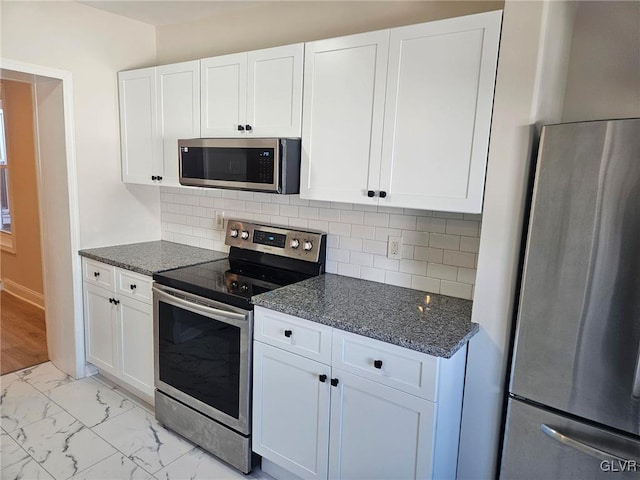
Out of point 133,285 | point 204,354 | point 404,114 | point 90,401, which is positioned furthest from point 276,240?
point 90,401

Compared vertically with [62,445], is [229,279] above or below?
above

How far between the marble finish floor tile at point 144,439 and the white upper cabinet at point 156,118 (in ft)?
4.82

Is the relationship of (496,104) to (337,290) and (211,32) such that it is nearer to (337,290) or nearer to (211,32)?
(337,290)

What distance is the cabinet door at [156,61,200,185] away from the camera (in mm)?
2605

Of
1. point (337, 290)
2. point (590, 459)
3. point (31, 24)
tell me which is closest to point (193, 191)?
point (31, 24)

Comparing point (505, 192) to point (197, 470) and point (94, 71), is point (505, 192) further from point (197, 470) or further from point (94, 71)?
point (94, 71)

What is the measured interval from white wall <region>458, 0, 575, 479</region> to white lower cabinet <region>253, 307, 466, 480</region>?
91 mm

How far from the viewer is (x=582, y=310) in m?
1.48

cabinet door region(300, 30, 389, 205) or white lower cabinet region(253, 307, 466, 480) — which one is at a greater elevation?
cabinet door region(300, 30, 389, 205)

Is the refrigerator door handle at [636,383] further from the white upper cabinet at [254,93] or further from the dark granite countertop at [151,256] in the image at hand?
the dark granite countertop at [151,256]

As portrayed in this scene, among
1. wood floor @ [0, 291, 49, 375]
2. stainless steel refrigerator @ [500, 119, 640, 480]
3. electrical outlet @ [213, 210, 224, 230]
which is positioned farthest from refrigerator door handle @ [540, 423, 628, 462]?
wood floor @ [0, 291, 49, 375]

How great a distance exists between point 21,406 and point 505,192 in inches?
119

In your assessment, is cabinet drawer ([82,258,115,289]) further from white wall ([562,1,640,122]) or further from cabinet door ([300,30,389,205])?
white wall ([562,1,640,122])

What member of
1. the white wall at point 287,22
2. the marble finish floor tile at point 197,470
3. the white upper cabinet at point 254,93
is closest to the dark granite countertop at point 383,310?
the white upper cabinet at point 254,93
